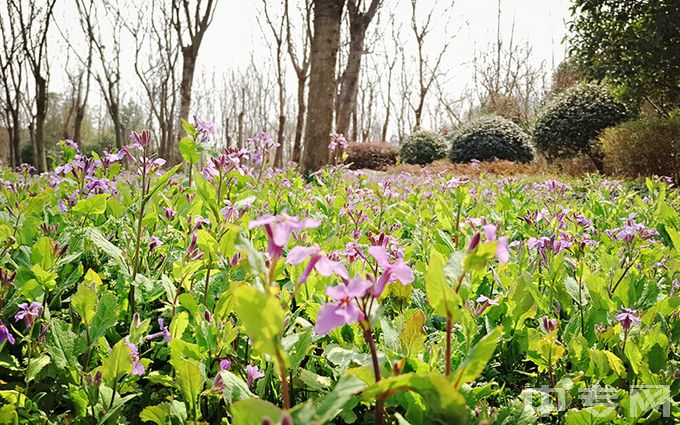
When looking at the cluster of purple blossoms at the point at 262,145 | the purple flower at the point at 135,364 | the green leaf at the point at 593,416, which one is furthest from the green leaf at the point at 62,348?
the cluster of purple blossoms at the point at 262,145

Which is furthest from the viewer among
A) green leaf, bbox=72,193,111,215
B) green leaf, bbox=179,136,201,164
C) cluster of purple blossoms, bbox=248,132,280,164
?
cluster of purple blossoms, bbox=248,132,280,164

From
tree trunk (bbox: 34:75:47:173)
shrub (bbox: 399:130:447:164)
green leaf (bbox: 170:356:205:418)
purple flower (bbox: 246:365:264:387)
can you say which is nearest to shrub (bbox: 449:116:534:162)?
shrub (bbox: 399:130:447:164)

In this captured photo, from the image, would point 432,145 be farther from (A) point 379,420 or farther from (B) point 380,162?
(A) point 379,420

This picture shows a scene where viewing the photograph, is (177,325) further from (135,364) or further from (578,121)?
(578,121)

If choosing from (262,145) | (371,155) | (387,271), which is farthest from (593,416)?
(371,155)

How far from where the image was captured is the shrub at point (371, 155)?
70.4 feet

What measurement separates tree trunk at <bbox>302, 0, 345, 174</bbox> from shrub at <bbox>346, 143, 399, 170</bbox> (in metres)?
13.2

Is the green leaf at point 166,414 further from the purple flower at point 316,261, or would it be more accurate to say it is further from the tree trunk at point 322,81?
the tree trunk at point 322,81

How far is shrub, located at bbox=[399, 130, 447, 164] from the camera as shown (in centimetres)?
1930

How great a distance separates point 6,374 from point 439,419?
3.53ft

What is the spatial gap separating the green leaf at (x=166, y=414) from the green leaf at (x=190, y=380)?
0.02 meters

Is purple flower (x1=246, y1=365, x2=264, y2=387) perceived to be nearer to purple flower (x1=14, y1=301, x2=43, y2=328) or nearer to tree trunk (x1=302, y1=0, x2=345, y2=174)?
purple flower (x1=14, y1=301, x2=43, y2=328)

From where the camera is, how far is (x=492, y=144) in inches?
643

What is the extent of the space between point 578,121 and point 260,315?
13.4 meters
